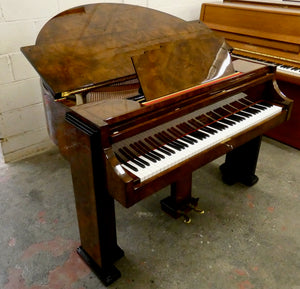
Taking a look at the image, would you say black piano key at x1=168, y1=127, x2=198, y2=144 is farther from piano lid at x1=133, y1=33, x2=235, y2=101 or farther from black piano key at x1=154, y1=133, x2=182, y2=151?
piano lid at x1=133, y1=33, x2=235, y2=101

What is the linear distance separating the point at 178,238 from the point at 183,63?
1.09 meters

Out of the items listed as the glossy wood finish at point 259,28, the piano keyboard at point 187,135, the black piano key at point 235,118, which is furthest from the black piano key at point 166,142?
the glossy wood finish at point 259,28

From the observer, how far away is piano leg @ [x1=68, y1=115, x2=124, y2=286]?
140 cm

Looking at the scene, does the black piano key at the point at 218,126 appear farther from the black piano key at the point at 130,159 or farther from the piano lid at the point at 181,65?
the black piano key at the point at 130,159

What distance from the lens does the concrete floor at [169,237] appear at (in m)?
1.81

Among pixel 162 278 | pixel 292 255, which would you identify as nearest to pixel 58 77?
pixel 162 278

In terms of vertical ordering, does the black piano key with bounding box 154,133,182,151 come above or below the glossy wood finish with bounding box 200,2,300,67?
below

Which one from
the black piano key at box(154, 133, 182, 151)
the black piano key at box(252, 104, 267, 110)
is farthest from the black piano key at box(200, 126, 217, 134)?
the black piano key at box(252, 104, 267, 110)

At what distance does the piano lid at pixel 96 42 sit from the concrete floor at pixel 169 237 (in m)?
0.99

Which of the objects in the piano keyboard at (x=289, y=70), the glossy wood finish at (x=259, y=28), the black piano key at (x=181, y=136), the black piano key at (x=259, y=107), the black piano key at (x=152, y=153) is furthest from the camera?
the glossy wood finish at (x=259, y=28)

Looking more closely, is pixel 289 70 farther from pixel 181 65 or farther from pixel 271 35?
pixel 181 65

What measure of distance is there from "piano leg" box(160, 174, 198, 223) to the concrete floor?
0.20ft

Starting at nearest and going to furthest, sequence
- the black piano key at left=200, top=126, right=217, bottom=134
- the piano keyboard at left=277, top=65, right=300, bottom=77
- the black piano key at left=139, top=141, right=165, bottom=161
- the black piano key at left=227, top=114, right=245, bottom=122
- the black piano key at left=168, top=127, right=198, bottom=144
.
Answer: the black piano key at left=139, top=141, right=165, bottom=161
the black piano key at left=168, top=127, right=198, bottom=144
the black piano key at left=200, top=126, right=217, bottom=134
the black piano key at left=227, top=114, right=245, bottom=122
the piano keyboard at left=277, top=65, right=300, bottom=77

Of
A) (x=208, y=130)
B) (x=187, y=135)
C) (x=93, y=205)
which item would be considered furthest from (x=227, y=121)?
(x=93, y=205)
